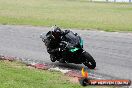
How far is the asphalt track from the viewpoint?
45.9ft

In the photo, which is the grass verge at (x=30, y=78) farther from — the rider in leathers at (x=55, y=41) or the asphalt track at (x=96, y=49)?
the asphalt track at (x=96, y=49)

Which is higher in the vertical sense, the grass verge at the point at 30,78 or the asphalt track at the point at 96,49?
the grass verge at the point at 30,78

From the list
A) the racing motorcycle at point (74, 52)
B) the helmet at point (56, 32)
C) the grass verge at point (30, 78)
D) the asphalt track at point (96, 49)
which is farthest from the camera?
the helmet at point (56, 32)

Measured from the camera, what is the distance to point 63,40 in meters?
14.1

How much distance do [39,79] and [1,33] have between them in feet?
42.0

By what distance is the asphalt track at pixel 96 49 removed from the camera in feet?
45.9

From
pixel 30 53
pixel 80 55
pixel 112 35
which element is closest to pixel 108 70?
pixel 80 55

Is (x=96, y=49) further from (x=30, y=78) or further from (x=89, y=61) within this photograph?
(x=30, y=78)

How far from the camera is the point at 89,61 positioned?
13828mm

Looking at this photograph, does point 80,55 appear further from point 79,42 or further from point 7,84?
point 7,84

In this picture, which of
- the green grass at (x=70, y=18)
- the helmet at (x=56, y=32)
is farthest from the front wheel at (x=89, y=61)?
the green grass at (x=70, y=18)

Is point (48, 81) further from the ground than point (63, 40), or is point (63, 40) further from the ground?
point (63, 40)

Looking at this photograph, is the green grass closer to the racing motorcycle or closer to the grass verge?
the racing motorcycle

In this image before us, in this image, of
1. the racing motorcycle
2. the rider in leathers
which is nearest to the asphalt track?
the racing motorcycle
